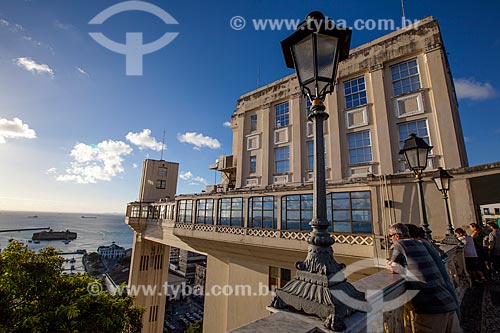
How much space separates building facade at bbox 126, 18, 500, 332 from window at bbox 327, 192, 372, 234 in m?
0.05

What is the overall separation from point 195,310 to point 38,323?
45.5 m

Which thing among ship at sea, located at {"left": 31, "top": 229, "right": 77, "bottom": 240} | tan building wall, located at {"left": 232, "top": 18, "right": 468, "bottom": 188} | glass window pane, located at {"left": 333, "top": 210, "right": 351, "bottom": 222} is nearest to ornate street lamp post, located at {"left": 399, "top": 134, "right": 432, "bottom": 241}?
glass window pane, located at {"left": 333, "top": 210, "right": 351, "bottom": 222}

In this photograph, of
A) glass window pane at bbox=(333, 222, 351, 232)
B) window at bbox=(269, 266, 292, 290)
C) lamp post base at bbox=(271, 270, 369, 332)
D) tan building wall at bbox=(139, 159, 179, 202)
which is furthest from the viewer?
tan building wall at bbox=(139, 159, 179, 202)

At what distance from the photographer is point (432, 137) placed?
11609 millimetres

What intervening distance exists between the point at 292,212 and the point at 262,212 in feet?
6.73

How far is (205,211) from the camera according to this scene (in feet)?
55.1

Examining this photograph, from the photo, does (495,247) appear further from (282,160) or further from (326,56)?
(282,160)

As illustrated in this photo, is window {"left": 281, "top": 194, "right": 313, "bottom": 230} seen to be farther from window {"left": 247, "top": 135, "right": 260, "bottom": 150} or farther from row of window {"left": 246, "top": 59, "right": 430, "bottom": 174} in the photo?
window {"left": 247, "top": 135, "right": 260, "bottom": 150}

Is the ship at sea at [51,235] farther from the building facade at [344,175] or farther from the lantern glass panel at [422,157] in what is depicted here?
the lantern glass panel at [422,157]

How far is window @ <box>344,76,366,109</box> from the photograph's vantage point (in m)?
14.5

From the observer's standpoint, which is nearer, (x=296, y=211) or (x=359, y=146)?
(x=296, y=211)

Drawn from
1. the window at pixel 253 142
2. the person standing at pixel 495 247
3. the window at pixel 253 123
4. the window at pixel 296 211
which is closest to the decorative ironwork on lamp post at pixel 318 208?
the person standing at pixel 495 247

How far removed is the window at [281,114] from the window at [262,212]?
23.0 ft

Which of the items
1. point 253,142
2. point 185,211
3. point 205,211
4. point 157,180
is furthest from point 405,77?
point 157,180
